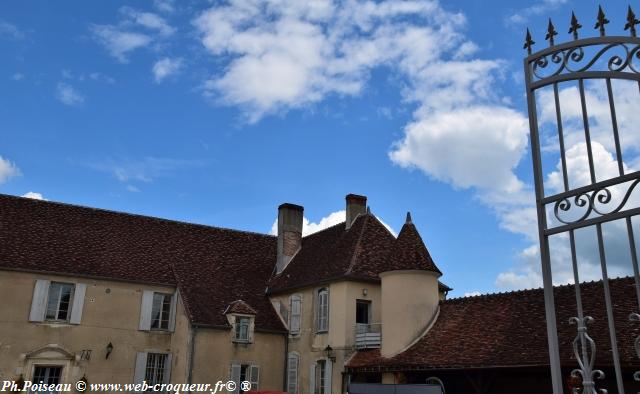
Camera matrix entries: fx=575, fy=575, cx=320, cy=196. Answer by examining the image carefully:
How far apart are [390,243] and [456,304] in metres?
4.34

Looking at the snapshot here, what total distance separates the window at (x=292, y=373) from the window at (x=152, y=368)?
13.9ft

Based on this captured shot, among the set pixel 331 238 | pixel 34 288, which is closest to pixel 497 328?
pixel 331 238

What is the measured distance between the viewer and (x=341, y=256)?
2062 cm

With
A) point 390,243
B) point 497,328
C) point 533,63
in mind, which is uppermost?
point 390,243

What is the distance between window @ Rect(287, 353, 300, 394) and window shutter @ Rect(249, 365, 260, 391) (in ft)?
3.96

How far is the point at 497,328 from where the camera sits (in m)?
15.3

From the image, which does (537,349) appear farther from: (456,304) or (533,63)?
(533,63)

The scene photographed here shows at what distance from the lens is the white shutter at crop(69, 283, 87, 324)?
19094mm

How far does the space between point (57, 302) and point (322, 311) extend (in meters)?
8.84

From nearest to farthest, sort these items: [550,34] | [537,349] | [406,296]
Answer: [550,34] → [537,349] → [406,296]

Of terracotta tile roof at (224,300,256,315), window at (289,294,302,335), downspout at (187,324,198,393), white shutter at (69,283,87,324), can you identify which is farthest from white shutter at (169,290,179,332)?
window at (289,294,302,335)

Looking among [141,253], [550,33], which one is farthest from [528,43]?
[141,253]

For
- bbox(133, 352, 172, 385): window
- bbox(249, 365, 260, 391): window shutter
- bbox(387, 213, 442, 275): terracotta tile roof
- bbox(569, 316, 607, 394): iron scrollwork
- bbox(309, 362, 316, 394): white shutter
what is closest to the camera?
bbox(569, 316, 607, 394): iron scrollwork

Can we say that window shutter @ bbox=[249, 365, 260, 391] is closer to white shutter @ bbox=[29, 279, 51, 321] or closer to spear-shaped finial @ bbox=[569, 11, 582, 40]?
white shutter @ bbox=[29, 279, 51, 321]
